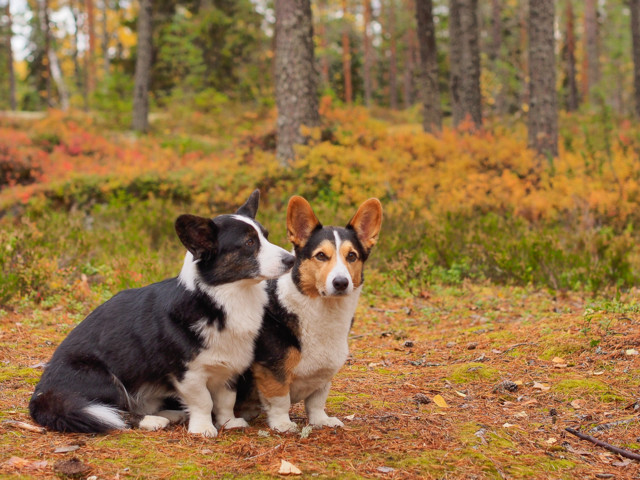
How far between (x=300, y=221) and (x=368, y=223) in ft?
1.67

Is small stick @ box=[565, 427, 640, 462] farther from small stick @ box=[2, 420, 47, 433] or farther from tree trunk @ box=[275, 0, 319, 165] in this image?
tree trunk @ box=[275, 0, 319, 165]

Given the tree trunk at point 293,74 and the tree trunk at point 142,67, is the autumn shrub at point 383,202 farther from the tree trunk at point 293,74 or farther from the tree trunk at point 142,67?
the tree trunk at point 142,67

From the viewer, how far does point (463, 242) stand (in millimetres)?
8875

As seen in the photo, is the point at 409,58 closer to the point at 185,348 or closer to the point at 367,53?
the point at 367,53

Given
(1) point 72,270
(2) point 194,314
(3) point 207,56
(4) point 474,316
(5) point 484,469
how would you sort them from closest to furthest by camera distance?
(5) point 484,469
(2) point 194,314
(4) point 474,316
(1) point 72,270
(3) point 207,56

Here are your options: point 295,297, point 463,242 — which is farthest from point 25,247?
point 463,242

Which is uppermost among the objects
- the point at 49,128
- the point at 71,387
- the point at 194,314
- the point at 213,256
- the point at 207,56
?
the point at 207,56

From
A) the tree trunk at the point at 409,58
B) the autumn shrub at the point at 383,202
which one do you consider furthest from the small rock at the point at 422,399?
the tree trunk at the point at 409,58

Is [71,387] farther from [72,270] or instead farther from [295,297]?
[72,270]

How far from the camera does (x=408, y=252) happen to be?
854cm

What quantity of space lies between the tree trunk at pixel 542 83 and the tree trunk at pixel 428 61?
390 centimetres

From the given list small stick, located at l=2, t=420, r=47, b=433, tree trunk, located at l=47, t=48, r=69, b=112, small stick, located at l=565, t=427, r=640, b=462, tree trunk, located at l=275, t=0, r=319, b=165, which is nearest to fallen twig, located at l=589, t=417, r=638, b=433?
small stick, located at l=565, t=427, r=640, b=462

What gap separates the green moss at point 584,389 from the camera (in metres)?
4.39

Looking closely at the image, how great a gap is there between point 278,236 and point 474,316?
3.29 m
